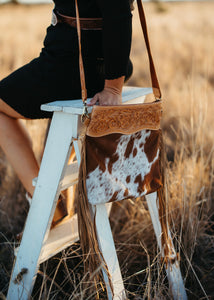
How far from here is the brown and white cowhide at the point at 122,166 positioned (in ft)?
3.09

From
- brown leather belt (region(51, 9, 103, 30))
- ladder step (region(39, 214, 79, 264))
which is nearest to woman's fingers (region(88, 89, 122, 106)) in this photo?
brown leather belt (region(51, 9, 103, 30))

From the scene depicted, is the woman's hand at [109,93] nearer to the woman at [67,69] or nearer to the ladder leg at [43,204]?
the woman at [67,69]

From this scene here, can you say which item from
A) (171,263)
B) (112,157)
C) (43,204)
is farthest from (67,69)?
(171,263)

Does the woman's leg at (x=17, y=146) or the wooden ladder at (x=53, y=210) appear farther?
the woman's leg at (x=17, y=146)

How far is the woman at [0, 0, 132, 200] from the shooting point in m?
0.92

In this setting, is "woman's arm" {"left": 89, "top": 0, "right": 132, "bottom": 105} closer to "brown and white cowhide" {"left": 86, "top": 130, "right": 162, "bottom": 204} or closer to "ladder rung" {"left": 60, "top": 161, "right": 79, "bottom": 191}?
"brown and white cowhide" {"left": 86, "top": 130, "right": 162, "bottom": 204}

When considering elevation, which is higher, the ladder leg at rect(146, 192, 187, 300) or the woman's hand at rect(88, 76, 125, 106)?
the woman's hand at rect(88, 76, 125, 106)

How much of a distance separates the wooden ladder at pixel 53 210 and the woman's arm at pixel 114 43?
11 centimetres

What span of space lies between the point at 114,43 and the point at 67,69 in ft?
0.66

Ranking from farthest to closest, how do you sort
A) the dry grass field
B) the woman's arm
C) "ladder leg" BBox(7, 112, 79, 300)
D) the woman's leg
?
the dry grass field < the woman's leg < "ladder leg" BBox(7, 112, 79, 300) < the woman's arm

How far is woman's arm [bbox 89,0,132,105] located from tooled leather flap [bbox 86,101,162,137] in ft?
0.16

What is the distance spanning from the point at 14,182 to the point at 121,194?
1139 mm

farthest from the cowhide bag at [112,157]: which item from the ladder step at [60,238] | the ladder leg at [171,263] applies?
the ladder step at [60,238]

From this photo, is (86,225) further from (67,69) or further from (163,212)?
(67,69)
